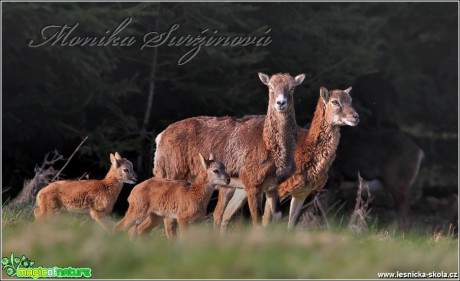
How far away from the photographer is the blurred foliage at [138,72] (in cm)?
1675

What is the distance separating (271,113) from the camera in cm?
1181

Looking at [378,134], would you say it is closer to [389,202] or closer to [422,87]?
[389,202]

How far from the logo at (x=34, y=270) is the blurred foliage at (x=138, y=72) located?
7663 millimetres

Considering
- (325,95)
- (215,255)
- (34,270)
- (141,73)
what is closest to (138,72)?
(141,73)

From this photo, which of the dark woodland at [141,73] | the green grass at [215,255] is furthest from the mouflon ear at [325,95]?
the dark woodland at [141,73]

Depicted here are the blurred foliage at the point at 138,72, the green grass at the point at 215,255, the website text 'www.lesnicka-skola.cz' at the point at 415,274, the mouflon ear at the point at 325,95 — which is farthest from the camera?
the blurred foliage at the point at 138,72

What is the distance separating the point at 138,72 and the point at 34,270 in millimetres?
9602

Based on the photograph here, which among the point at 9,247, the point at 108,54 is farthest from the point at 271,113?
the point at 108,54

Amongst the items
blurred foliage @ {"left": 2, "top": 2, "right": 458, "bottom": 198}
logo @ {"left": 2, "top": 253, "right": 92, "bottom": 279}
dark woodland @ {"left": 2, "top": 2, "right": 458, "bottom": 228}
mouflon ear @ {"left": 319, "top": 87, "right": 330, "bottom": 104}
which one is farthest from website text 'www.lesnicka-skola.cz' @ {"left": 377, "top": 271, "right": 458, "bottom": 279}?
blurred foliage @ {"left": 2, "top": 2, "right": 458, "bottom": 198}

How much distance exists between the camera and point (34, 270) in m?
8.59

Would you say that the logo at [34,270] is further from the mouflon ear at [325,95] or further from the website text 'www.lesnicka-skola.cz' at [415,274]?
the mouflon ear at [325,95]

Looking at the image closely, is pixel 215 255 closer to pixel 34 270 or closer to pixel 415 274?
pixel 34 270

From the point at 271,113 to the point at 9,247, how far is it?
385 centimetres

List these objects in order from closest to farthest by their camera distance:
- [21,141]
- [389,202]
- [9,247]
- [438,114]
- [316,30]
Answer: [9,247]
[21,141]
[316,30]
[389,202]
[438,114]
